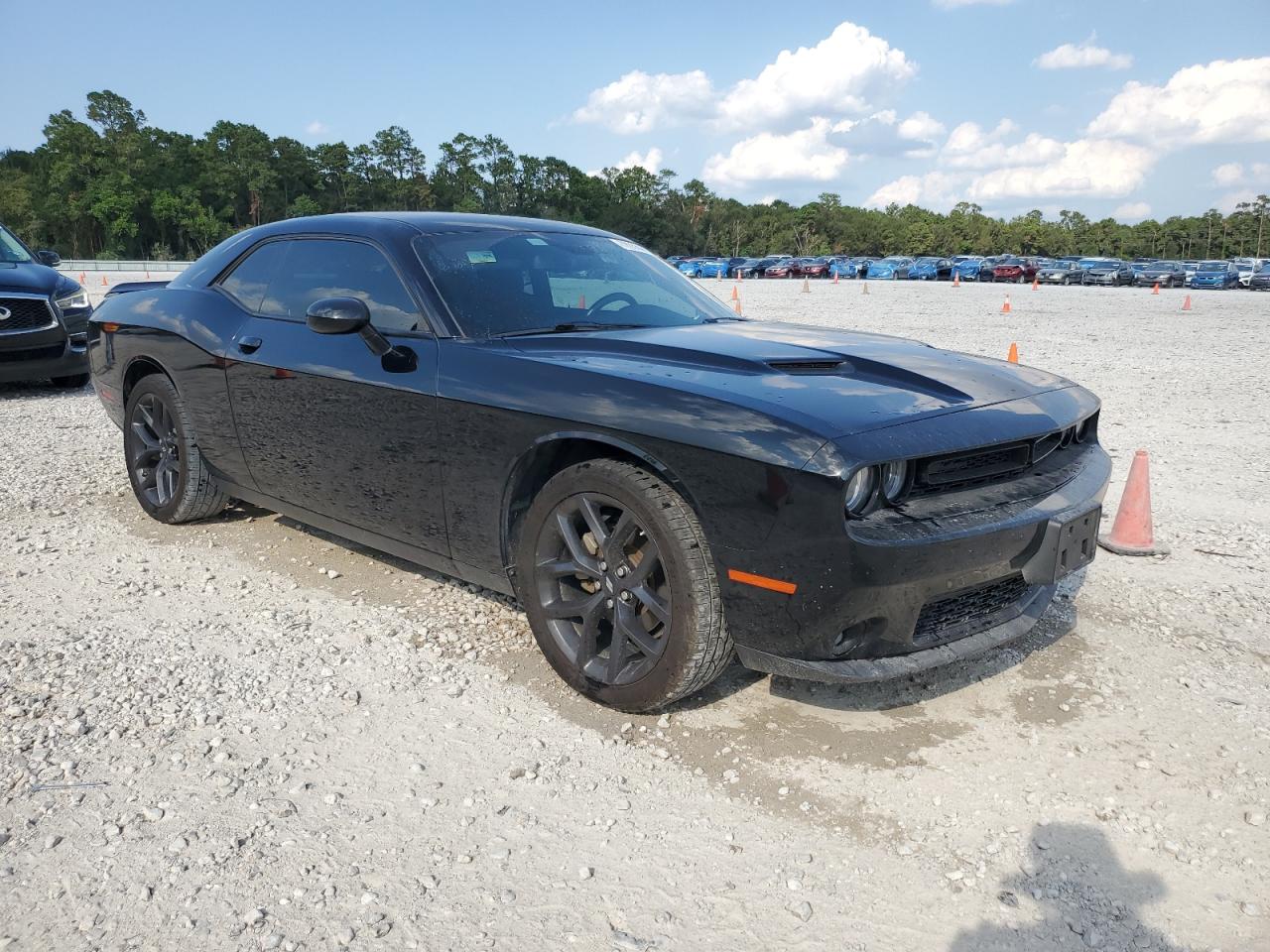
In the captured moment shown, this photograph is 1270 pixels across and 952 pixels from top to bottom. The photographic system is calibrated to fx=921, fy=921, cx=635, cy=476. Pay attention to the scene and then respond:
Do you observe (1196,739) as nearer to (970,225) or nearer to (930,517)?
(930,517)

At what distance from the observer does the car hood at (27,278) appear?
8.46 metres

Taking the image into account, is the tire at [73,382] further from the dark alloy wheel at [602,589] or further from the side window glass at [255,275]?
the dark alloy wheel at [602,589]

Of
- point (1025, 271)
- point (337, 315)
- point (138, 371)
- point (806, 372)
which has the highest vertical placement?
point (337, 315)

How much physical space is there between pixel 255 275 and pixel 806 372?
267cm

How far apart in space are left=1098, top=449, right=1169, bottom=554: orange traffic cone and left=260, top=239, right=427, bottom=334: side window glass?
11.6 ft

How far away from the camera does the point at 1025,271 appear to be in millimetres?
49281

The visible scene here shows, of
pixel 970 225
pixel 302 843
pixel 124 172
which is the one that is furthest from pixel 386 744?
pixel 970 225

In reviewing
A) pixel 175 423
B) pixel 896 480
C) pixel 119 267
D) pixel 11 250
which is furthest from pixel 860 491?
pixel 119 267

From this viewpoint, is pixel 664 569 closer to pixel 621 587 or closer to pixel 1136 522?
pixel 621 587

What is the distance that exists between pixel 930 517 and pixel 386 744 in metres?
1.76

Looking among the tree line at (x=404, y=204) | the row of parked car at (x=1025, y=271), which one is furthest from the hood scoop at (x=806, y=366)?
the tree line at (x=404, y=204)

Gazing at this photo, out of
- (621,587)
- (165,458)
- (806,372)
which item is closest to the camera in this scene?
(621,587)

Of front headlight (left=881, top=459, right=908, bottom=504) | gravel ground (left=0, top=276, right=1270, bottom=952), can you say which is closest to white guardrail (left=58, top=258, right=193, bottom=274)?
gravel ground (left=0, top=276, right=1270, bottom=952)

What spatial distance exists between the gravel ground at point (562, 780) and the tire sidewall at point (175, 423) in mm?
449
